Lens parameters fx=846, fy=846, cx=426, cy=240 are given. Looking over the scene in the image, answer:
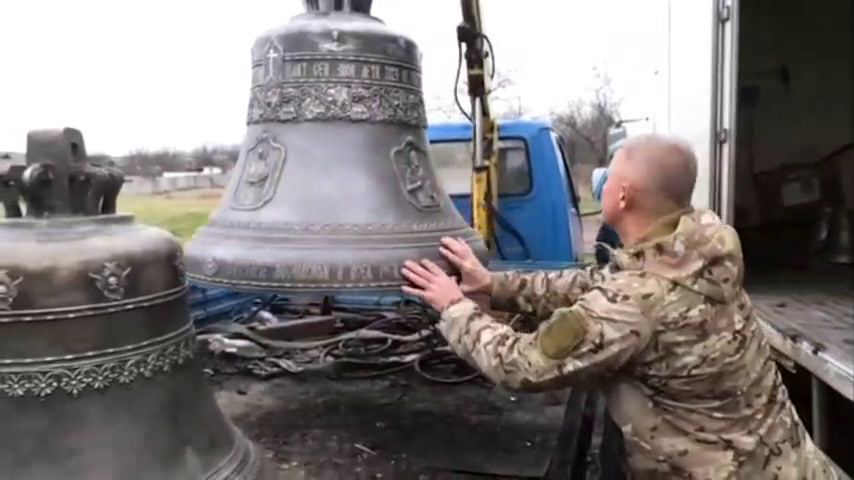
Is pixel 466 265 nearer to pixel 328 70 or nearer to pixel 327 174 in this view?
pixel 327 174

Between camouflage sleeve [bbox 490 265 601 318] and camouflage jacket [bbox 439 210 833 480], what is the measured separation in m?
0.32

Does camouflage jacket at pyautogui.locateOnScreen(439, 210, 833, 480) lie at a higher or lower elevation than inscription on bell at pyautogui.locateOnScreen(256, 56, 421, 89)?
lower

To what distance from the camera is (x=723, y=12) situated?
3822mm

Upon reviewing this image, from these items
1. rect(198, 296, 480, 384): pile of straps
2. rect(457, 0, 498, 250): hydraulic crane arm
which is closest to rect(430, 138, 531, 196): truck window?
rect(457, 0, 498, 250): hydraulic crane arm

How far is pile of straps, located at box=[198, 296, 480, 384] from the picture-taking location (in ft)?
14.2

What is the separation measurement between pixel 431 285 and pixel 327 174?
0.57 metres

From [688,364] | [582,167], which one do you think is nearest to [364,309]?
[688,364]

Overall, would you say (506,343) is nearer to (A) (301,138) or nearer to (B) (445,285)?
(B) (445,285)

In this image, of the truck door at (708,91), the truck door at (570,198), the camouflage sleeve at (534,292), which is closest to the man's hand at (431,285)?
the camouflage sleeve at (534,292)

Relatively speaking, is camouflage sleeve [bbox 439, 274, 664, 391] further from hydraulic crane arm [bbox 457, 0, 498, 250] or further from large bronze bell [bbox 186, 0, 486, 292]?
hydraulic crane arm [bbox 457, 0, 498, 250]

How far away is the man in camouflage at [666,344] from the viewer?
6.68 feet

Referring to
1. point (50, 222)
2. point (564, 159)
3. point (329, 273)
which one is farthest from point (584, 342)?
point (564, 159)

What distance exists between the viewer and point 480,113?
505 centimetres

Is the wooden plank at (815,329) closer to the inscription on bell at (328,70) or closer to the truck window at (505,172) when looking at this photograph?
the inscription on bell at (328,70)
